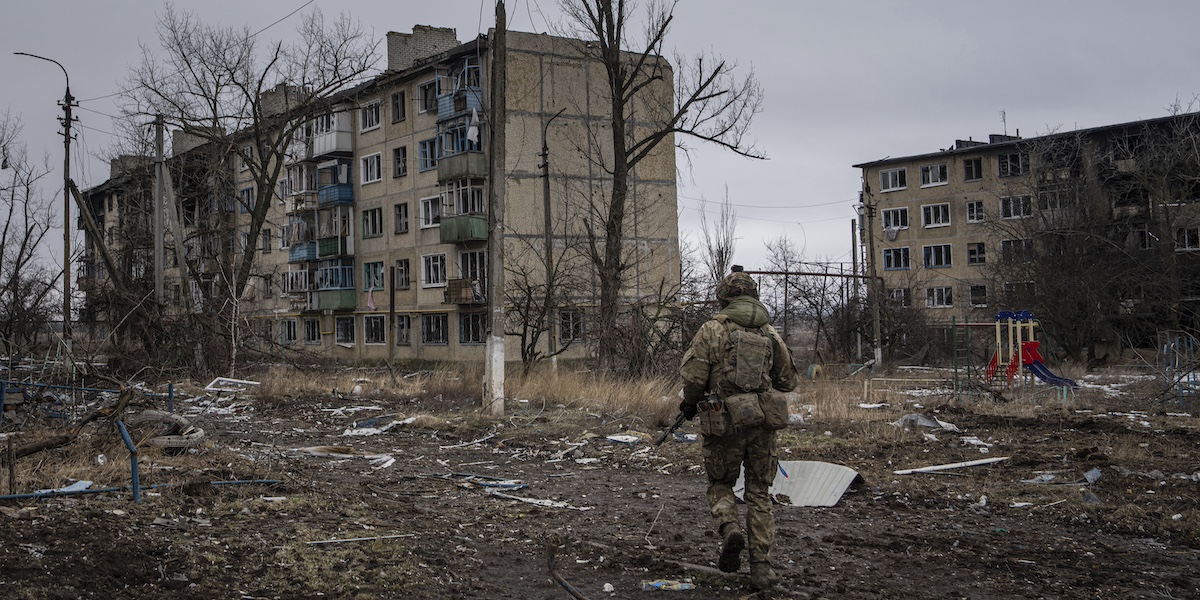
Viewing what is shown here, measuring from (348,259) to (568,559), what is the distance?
4133 cm

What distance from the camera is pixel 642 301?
22234 mm

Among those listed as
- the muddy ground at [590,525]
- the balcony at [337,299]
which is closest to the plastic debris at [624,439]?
the muddy ground at [590,525]

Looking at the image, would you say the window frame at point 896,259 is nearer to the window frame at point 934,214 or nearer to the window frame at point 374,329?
the window frame at point 934,214

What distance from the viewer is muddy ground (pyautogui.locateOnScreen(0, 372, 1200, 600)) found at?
5715mm

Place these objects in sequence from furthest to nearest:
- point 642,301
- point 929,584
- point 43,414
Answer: point 642,301 < point 43,414 < point 929,584

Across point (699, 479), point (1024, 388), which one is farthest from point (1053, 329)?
point (699, 479)

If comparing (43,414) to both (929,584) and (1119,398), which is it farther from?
(1119,398)

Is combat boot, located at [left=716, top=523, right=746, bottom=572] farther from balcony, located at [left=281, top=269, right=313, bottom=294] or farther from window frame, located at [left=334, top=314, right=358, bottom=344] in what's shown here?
balcony, located at [left=281, top=269, right=313, bottom=294]

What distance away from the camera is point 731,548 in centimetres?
599

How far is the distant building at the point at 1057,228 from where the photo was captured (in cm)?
3359

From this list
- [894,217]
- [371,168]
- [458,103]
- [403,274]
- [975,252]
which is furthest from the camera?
[894,217]

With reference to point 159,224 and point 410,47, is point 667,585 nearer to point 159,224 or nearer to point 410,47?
point 159,224

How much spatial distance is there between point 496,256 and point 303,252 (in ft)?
115

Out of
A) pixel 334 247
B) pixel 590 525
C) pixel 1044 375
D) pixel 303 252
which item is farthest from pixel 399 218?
pixel 590 525
